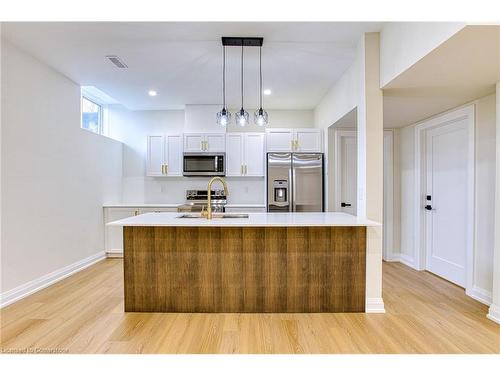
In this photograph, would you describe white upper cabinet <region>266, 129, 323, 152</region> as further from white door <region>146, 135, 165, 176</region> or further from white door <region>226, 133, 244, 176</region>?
white door <region>146, 135, 165, 176</region>

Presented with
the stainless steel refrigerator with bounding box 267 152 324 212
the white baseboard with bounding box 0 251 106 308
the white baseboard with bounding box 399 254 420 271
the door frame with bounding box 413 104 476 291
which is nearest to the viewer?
the white baseboard with bounding box 0 251 106 308

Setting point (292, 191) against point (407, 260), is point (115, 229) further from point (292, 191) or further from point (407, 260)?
point (407, 260)

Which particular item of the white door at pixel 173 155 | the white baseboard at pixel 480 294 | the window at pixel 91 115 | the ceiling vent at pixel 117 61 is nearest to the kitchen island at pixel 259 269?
the white baseboard at pixel 480 294

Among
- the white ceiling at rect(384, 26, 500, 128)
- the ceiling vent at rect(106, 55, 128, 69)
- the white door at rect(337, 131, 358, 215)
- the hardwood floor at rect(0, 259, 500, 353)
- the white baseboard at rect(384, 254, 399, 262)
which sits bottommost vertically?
the hardwood floor at rect(0, 259, 500, 353)

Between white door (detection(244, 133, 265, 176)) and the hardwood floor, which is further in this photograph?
white door (detection(244, 133, 265, 176))

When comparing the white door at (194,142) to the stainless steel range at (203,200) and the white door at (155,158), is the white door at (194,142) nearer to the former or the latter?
the white door at (155,158)

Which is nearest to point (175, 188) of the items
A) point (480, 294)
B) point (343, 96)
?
point (343, 96)

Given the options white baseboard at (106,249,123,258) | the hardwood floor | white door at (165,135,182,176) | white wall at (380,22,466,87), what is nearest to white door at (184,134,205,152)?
white door at (165,135,182,176)

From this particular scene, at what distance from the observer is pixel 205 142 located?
491cm

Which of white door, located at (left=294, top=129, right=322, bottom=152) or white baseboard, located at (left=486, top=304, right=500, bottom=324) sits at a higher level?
white door, located at (left=294, top=129, right=322, bottom=152)

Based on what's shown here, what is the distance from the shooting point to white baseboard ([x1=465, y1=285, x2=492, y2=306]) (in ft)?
9.45

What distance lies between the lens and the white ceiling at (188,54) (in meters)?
2.63

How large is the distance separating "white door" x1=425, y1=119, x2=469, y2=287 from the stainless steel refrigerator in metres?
1.52
